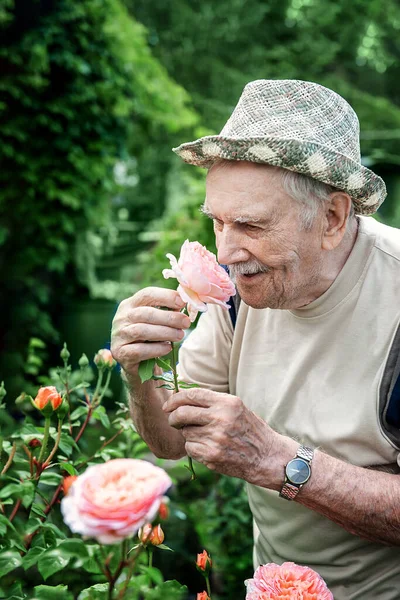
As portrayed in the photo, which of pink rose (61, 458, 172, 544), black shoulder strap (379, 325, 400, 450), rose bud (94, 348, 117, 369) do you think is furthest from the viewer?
rose bud (94, 348, 117, 369)

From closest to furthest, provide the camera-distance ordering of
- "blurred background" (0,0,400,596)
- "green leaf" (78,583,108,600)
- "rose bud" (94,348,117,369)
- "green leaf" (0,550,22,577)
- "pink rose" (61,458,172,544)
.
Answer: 1. "pink rose" (61,458,172,544)
2. "green leaf" (0,550,22,577)
3. "green leaf" (78,583,108,600)
4. "rose bud" (94,348,117,369)
5. "blurred background" (0,0,400,596)

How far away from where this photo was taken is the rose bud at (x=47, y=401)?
52.9 inches

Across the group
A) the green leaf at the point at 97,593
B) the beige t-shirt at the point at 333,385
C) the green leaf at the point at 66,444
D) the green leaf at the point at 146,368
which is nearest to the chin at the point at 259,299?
the beige t-shirt at the point at 333,385

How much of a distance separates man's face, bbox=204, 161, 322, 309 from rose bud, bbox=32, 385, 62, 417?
0.56 metres

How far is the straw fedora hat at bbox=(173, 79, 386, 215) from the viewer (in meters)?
1.58

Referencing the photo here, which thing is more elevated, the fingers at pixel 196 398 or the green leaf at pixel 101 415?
the fingers at pixel 196 398

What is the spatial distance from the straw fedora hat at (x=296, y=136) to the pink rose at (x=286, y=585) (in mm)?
931

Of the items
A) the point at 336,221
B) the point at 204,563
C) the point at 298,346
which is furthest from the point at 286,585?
the point at 336,221

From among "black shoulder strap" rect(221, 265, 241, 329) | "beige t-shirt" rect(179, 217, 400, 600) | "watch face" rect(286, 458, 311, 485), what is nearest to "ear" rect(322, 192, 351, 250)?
"beige t-shirt" rect(179, 217, 400, 600)

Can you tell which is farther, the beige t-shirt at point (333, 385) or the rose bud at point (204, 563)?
the beige t-shirt at point (333, 385)

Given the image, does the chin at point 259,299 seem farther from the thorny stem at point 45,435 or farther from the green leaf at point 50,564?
the green leaf at point 50,564

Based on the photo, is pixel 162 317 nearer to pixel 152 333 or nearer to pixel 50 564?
pixel 152 333

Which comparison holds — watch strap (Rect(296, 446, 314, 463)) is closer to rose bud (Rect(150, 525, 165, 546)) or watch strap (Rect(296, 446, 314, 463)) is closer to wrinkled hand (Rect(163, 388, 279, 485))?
wrinkled hand (Rect(163, 388, 279, 485))

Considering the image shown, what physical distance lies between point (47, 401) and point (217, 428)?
0.39m
